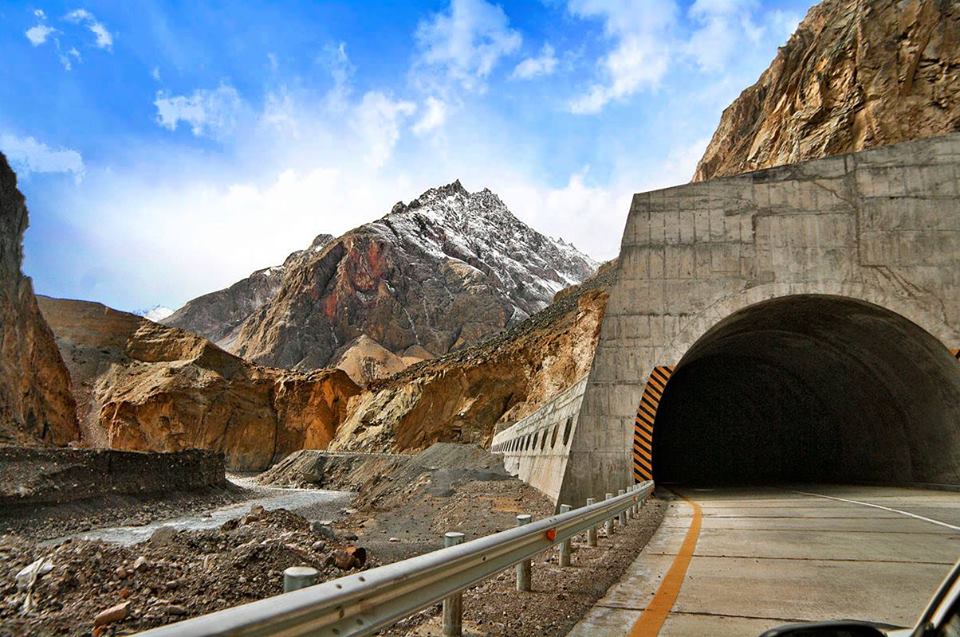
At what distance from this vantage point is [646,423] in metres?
15.9

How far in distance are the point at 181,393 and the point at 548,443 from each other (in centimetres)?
6983

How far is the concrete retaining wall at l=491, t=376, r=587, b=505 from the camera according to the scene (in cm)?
1648

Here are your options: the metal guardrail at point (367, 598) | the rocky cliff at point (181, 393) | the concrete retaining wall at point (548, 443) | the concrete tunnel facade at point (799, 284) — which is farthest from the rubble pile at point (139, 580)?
→ the rocky cliff at point (181, 393)

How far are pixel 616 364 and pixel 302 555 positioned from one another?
10.2 m

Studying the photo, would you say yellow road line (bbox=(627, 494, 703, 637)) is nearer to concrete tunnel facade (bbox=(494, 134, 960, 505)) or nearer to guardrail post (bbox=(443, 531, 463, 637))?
guardrail post (bbox=(443, 531, 463, 637))

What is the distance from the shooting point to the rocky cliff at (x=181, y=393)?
77562 mm

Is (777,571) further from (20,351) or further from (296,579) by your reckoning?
(20,351)

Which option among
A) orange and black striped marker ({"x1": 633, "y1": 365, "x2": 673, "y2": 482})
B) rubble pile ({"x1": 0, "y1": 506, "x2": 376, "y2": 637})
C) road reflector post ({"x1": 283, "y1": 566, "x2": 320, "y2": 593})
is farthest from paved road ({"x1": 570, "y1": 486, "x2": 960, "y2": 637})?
rubble pile ({"x1": 0, "y1": 506, "x2": 376, "y2": 637})

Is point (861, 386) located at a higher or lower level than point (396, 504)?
higher

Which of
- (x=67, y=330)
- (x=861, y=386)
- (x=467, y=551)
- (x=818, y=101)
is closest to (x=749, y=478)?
(x=861, y=386)

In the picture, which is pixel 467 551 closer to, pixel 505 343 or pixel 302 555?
pixel 302 555

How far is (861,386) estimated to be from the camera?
20406mm

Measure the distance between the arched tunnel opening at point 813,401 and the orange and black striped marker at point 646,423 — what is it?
2.12 metres

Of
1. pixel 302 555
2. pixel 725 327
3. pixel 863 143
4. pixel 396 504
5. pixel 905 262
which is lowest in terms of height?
→ pixel 396 504
